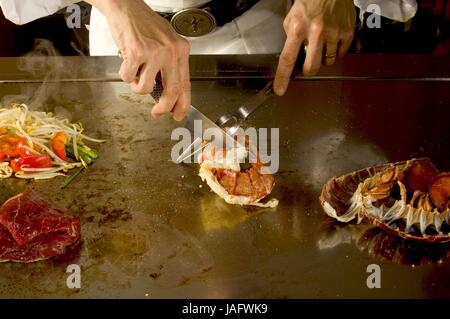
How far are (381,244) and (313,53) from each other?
980 mm

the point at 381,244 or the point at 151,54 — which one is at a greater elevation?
the point at 151,54

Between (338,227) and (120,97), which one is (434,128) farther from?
(120,97)

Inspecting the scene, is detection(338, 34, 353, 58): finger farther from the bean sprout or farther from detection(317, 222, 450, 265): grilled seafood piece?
the bean sprout

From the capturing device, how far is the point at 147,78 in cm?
248

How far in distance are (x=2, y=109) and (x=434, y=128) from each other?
2092 millimetres

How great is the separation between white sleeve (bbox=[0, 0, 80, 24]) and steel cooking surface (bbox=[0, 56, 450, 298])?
421 millimetres

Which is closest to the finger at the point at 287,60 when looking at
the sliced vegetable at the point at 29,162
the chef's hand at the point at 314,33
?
the chef's hand at the point at 314,33

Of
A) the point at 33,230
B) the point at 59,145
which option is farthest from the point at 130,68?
the point at 33,230

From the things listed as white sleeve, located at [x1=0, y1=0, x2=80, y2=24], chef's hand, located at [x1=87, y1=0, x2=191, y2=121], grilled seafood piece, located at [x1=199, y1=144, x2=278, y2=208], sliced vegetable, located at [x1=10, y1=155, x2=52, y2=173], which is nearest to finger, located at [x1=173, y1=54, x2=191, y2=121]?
chef's hand, located at [x1=87, y1=0, x2=191, y2=121]

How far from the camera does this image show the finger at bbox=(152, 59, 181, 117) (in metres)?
2.51

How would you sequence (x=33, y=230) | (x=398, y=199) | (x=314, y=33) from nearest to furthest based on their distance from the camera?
(x=33, y=230) < (x=398, y=199) < (x=314, y=33)

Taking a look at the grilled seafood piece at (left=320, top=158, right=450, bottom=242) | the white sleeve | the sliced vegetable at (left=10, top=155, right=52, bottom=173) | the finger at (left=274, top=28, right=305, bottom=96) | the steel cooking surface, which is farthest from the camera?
the white sleeve

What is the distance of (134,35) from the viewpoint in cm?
251

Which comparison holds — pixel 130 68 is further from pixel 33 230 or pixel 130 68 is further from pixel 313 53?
pixel 313 53
